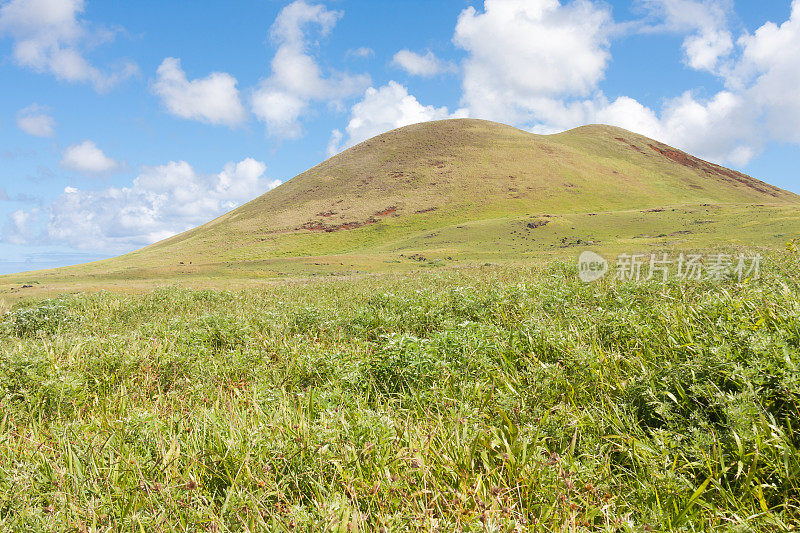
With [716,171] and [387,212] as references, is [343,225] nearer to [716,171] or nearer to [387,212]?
[387,212]

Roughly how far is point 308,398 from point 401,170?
4012 inches

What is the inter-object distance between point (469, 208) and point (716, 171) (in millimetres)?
77061

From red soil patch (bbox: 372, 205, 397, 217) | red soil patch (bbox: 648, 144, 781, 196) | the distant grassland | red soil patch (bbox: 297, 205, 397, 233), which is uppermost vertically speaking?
red soil patch (bbox: 648, 144, 781, 196)

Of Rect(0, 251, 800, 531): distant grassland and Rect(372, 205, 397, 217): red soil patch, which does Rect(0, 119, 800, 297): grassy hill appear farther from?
Rect(0, 251, 800, 531): distant grassland

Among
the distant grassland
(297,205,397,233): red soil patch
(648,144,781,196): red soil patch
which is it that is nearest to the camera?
the distant grassland

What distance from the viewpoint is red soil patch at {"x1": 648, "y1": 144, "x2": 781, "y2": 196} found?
350ft

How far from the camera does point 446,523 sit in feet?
8.44

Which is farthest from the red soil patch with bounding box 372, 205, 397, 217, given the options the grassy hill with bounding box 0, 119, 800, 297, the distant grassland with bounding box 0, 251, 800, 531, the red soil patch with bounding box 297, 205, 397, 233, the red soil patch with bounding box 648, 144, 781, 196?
the red soil patch with bounding box 648, 144, 781, 196

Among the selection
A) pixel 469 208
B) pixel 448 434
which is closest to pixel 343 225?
pixel 469 208

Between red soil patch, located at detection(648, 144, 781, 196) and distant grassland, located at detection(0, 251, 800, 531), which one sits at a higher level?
red soil patch, located at detection(648, 144, 781, 196)

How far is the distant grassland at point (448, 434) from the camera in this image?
279 cm

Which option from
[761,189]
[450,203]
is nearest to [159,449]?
[450,203]

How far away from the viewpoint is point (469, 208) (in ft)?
266

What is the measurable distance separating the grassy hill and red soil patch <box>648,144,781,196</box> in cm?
56
